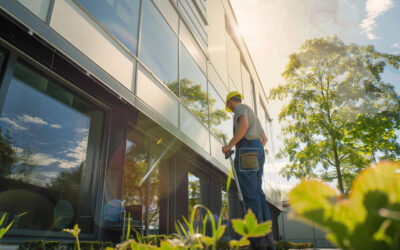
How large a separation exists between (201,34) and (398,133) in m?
10.8

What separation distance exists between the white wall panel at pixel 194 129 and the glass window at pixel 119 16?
7.14ft

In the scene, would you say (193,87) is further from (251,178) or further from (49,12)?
(251,178)

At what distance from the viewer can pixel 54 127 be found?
342 cm

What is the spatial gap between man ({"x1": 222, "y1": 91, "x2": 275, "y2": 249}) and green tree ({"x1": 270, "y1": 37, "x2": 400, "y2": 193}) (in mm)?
9986

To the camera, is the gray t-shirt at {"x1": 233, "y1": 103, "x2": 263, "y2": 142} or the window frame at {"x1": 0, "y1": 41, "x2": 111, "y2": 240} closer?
the window frame at {"x1": 0, "y1": 41, "x2": 111, "y2": 240}

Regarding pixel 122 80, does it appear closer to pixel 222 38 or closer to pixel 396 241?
pixel 396 241

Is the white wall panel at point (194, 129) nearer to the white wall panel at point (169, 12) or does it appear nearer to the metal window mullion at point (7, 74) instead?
the white wall panel at point (169, 12)

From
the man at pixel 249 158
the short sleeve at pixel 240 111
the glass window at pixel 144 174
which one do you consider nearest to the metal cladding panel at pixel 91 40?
the glass window at pixel 144 174

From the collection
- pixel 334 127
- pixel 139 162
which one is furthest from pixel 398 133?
pixel 139 162

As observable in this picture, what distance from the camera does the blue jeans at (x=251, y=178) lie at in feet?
8.88

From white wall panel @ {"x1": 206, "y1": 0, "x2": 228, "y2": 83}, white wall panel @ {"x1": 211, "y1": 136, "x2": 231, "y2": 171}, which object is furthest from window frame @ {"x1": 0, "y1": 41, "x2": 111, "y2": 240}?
white wall panel @ {"x1": 206, "y1": 0, "x2": 228, "y2": 83}

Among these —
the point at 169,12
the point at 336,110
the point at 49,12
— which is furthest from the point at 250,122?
the point at 336,110

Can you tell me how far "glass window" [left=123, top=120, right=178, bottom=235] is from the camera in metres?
4.79

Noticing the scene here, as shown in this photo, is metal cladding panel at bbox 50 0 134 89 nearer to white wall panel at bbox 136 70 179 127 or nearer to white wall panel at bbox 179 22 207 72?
white wall panel at bbox 136 70 179 127
